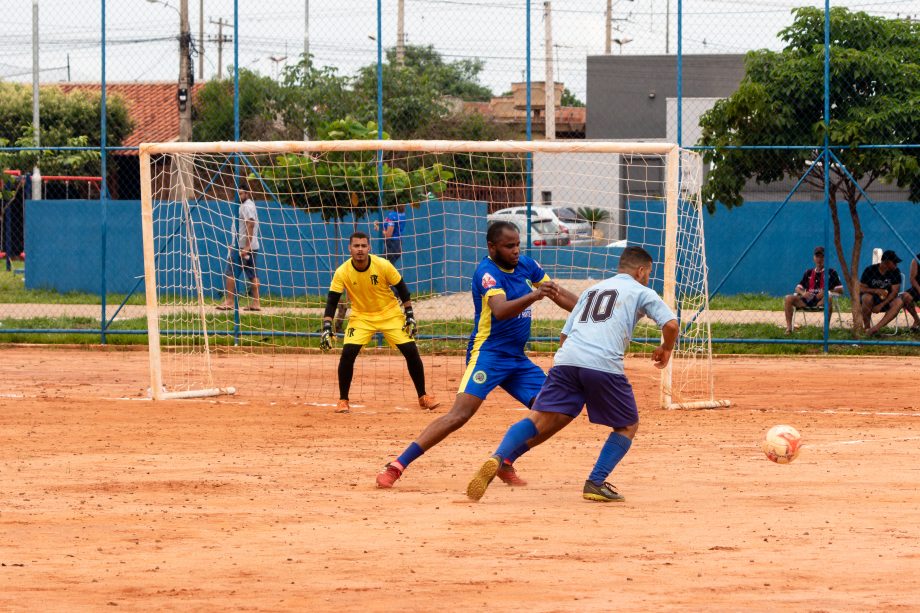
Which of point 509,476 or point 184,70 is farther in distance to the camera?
point 184,70

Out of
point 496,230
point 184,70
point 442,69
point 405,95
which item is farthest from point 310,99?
point 496,230

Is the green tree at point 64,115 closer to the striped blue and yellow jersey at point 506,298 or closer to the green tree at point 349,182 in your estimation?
the green tree at point 349,182

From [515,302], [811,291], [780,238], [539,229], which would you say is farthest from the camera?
[780,238]

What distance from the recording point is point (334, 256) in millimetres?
16953

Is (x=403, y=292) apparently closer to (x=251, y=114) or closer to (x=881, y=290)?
(x=881, y=290)

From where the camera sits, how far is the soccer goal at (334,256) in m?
13.9

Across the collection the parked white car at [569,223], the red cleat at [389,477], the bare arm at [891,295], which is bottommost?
the red cleat at [389,477]

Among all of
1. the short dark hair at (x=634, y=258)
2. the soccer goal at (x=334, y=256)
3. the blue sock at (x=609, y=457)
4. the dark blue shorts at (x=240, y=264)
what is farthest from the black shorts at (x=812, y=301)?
the blue sock at (x=609, y=457)

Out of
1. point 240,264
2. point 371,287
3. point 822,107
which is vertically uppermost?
point 822,107

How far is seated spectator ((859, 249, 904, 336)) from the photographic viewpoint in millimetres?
17547

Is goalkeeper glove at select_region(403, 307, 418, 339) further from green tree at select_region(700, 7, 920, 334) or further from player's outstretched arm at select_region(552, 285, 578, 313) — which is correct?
green tree at select_region(700, 7, 920, 334)

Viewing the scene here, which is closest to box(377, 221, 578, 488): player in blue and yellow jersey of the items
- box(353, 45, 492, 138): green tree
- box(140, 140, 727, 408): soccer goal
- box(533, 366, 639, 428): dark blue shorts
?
box(533, 366, 639, 428): dark blue shorts

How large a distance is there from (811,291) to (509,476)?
37.1 ft

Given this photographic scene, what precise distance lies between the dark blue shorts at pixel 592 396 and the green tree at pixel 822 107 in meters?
9.56
